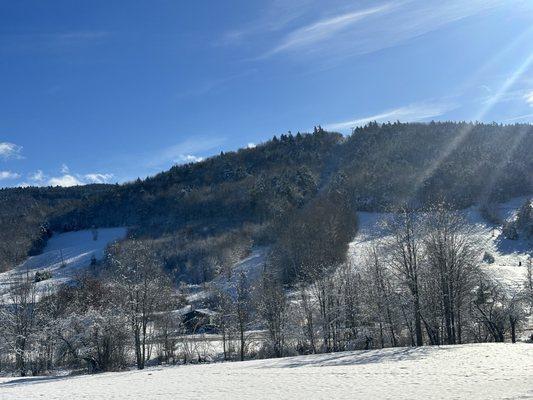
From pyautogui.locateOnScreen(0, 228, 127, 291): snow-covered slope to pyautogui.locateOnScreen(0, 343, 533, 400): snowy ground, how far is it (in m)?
80.4

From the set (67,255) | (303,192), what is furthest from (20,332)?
(303,192)

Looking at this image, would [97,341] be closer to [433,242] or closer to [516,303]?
[433,242]

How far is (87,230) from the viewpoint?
172 metres

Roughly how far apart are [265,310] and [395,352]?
70.3 ft

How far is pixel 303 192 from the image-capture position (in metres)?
154

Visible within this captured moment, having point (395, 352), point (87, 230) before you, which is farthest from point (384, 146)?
point (395, 352)

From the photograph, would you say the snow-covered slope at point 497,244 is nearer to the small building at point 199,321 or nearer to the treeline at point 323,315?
the treeline at point 323,315

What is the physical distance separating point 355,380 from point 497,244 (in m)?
84.4

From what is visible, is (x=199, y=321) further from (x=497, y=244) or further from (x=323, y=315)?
(x=497, y=244)

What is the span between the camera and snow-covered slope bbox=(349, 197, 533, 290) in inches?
2906

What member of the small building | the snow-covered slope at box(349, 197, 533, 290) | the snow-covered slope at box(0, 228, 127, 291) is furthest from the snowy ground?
the snow-covered slope at box(0, 228, 127, 291)

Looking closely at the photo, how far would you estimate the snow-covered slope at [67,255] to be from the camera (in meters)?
118

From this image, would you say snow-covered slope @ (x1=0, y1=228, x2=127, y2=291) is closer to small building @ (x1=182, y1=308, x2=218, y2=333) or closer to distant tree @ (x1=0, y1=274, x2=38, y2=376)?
distant tree @ (x1=0, y1=274, x2=38, y2=376)

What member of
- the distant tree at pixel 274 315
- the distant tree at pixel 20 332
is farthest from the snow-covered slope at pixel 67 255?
the distant tree at pixel 274 315
